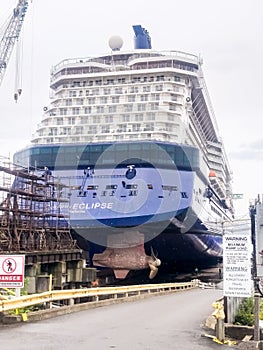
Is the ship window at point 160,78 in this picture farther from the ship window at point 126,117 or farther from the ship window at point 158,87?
the ship window at point 126,117

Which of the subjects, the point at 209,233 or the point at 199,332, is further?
the point at 209,233

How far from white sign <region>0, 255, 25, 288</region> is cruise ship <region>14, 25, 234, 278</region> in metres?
22.4

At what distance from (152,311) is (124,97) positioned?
33.2 meters

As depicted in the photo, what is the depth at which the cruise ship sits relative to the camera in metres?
37.4

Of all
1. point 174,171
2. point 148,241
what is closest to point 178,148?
point 174,171

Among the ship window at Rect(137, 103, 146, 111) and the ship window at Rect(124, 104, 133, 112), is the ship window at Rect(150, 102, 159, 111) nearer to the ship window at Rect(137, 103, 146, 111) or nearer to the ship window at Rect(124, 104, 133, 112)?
the ship window at Rect(137, 103, 146, 111)

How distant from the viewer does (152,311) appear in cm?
1775

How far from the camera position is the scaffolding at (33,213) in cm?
3400

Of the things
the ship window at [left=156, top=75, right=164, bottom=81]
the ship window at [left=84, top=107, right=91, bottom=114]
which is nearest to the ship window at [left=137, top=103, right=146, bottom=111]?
the ship window at [left=84, top=107, right=91, bottom=114]

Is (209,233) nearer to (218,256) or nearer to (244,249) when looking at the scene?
(218,256)

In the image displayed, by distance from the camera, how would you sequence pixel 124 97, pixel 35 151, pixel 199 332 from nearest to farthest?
pixel 199 332 < pixel 35 151 < pixel 124 97

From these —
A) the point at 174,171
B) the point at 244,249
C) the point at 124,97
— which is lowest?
the point at 244,249

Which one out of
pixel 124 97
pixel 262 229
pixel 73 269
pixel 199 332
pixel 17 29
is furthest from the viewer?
pixel 17 29

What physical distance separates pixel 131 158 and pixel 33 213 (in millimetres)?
8264
